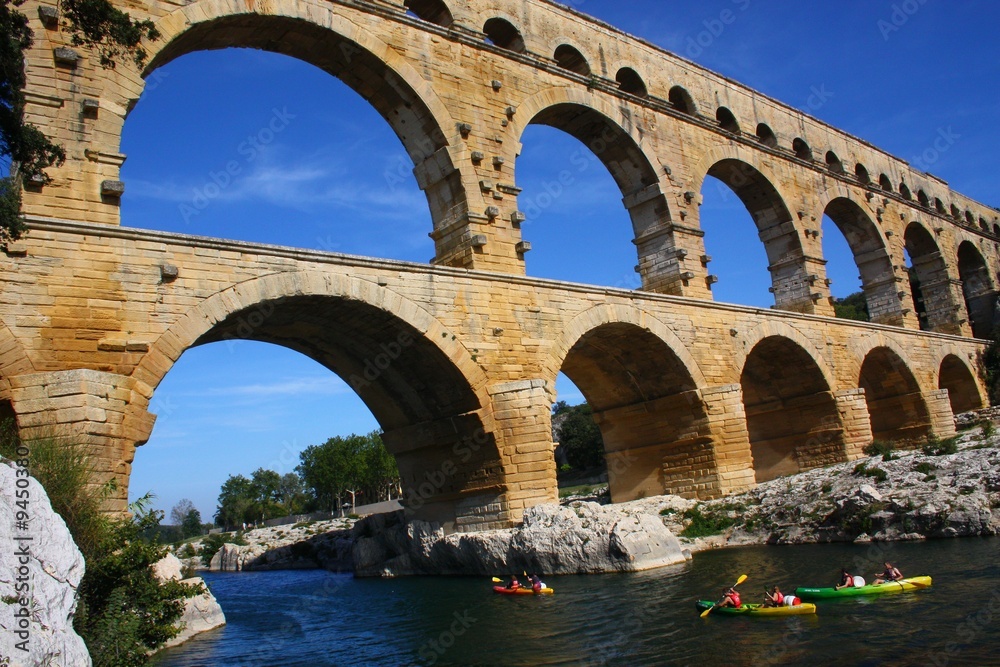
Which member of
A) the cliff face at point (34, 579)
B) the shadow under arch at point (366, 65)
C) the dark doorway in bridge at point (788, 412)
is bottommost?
the cliff face at point (34, 579)

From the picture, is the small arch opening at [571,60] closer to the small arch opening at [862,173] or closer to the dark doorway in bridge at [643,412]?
the dark doorway in bridge at [643,412]

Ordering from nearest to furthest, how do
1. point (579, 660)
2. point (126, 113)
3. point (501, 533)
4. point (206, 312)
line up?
1. point (579, 660)
2. point (206, 312)
3. point (126, 113)
4. point (501, 533)

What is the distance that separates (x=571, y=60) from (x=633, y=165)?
2.81 metres

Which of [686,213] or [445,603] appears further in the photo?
[686,213]

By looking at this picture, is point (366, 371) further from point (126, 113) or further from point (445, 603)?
point (126, 113)

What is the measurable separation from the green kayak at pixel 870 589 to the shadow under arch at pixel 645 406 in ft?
22.0

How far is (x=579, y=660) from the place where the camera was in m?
7.11

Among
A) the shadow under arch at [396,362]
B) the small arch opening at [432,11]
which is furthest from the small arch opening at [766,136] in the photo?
the shadow under arch at [396,362]

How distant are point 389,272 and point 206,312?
2.83 metres

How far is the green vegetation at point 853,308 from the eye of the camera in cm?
5221

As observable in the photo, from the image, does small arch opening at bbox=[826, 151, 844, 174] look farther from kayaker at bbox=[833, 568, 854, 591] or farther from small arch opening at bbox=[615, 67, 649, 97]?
kayaker at bbox=[833, 568, 854, 591]

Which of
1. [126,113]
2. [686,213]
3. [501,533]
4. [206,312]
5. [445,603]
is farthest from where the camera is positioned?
[686,213]

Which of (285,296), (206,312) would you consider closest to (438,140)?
(285,296)

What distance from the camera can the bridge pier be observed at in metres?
8.27
